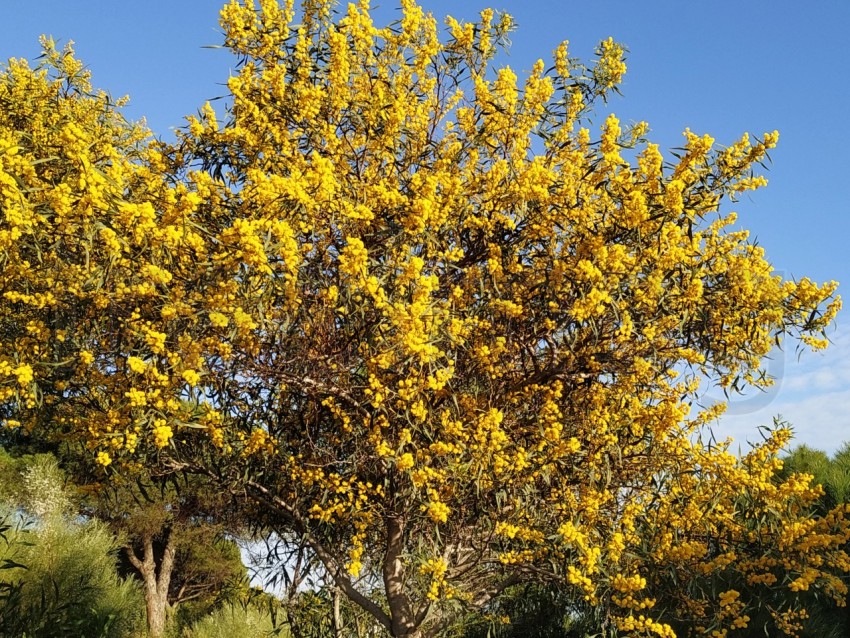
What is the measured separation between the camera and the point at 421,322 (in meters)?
5.09

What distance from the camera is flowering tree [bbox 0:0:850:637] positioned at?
5277 mm

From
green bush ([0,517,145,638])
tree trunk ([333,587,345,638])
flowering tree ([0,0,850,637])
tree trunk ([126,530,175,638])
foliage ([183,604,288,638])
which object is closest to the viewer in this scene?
flowering tree ([0,0,850,637])

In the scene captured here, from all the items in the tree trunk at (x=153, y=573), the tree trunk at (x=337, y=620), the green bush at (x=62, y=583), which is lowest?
the tree trunk at (x=337, y=620)

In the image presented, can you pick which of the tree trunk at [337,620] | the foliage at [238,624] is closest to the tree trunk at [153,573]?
the foliage at [238,624]

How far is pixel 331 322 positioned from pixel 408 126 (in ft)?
6.52

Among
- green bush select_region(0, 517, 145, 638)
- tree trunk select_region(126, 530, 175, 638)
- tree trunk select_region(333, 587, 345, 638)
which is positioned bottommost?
tree trunk select_region(333, 587, 345, 638)

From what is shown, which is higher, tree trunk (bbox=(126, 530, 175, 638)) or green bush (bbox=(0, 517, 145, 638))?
tree trunk (bbox=(126, 530, 175, 638))

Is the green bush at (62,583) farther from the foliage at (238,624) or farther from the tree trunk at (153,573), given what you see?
the tree trunk at (153,573)

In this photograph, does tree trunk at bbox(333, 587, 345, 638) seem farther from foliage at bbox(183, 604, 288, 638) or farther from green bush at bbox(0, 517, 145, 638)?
green bush at bbox(0, 517, 145, 638)

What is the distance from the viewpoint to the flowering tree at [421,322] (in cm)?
528

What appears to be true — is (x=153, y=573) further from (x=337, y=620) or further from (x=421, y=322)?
(x=421, y=322)

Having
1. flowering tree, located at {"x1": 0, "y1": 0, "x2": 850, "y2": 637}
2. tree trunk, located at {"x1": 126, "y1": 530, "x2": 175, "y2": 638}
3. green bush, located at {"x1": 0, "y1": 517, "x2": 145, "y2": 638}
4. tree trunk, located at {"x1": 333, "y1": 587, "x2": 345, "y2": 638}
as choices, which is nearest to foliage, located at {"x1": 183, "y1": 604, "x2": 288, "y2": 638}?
green bush, located at {"x1": 0, "y1": 517, "x2": 145, "y2": 638}

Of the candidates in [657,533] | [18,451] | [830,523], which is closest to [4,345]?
[657,533]

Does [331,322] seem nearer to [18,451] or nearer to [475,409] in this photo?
[475,409]
